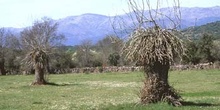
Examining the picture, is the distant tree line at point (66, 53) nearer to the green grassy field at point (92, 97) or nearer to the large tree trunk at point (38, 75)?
the large tree trunk at point (38, 75)

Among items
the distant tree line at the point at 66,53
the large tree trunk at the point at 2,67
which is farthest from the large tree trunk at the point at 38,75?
the large tree trunk at the point at 2,67

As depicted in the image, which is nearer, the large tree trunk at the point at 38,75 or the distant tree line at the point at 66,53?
the large tree trunk at the point at 38,75

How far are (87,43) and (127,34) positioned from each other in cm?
11240

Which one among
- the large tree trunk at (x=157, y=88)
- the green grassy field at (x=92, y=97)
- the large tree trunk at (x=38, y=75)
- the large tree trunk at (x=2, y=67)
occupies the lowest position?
the green grassy field at (x=92, y=97)

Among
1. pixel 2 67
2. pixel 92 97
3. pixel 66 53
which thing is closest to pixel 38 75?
pixel 92 97

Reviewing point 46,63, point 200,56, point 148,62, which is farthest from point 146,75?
point 200,56

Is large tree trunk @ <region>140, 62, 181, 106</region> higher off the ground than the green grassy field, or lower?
higher

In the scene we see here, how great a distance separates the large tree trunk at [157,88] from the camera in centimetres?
2227

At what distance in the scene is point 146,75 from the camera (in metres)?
22.9

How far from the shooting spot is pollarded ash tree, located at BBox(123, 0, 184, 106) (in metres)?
22.3

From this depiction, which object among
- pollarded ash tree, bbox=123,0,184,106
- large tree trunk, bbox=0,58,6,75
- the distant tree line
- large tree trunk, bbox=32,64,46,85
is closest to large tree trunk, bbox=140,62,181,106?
pollarded ash tree, bbox=123,0,184,106

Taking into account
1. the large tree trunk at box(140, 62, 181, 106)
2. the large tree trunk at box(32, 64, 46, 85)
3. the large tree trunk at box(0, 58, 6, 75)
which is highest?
the large tree trunk at box(0, 58, 6, 75)

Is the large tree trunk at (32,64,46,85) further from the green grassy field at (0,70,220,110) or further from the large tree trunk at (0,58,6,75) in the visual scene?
the large tree trunk at (0,58,6,75)

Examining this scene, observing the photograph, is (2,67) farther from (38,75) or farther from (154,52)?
(154,52)
